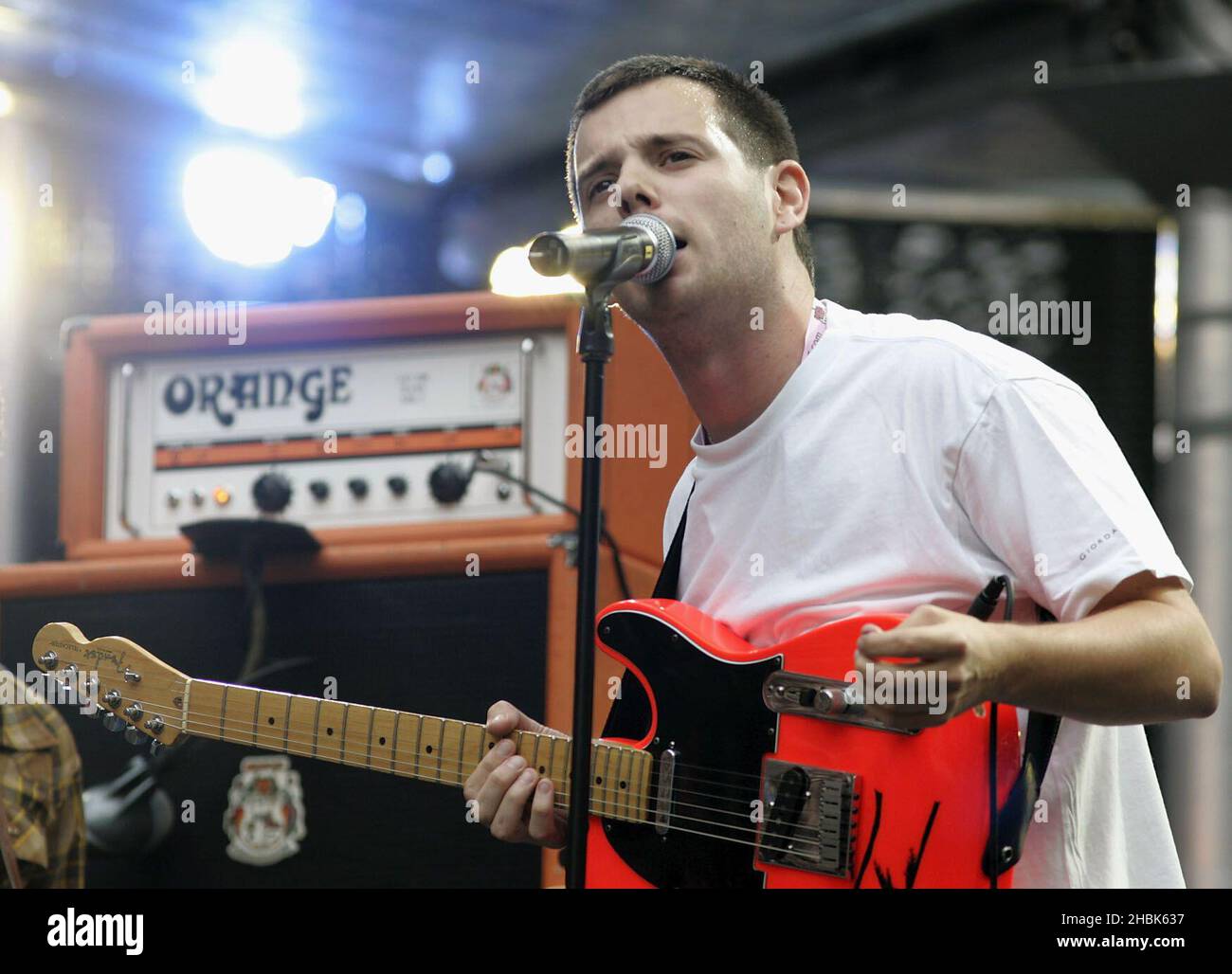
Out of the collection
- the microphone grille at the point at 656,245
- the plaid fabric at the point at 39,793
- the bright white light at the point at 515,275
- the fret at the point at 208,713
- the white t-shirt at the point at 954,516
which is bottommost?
the plaid fabric at the point at 39,793

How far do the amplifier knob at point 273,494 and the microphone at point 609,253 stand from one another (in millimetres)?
988

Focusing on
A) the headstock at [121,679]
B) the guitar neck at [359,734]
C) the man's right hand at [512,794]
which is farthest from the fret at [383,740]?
the headstock at [121,679]

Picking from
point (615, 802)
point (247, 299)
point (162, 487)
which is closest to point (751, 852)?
point (615, 802)

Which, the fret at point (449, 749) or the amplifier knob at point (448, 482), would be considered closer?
the fret at point (449, 749)

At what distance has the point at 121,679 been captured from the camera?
1.73 metres

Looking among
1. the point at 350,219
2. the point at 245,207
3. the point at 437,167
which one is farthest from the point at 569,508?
the point at 437,167

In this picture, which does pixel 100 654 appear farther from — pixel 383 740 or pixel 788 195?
pixel 788 195

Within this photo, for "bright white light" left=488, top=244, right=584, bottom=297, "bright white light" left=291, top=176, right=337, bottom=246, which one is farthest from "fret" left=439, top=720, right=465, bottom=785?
"bright white light" left=291, top=176, right=337, bottom=246

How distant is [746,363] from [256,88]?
10.9 feet

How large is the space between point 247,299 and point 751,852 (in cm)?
358

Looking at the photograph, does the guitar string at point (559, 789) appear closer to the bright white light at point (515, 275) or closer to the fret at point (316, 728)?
the fret at point (316, 728)

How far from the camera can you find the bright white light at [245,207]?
4484 millimetres

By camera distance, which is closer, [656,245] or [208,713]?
[656,245]
